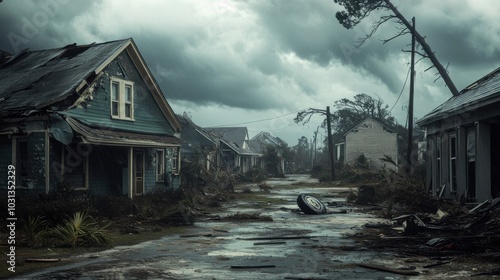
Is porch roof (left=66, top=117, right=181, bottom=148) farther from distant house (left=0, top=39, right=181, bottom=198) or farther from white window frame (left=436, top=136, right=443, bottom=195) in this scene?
white window frame (left=436, top=136, right=443, bottom=195)

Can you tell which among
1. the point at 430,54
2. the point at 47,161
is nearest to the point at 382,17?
the point at 430,54

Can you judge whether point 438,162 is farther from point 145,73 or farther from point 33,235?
point 33,235

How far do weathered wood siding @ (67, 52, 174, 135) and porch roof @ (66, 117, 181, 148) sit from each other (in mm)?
397

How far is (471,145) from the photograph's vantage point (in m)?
16.0

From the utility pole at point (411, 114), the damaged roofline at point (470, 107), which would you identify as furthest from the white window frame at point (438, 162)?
the utility pole at point (411, 114)

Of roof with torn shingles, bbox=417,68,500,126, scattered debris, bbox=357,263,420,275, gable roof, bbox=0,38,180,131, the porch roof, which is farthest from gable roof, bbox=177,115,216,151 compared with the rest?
scattered debris, bbox=357,263,420,275

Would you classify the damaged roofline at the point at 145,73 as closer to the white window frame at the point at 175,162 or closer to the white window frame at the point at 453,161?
the white window frame at the point at 175,162

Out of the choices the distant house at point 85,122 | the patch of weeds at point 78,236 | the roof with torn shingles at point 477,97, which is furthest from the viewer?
the distant house at point 85,122

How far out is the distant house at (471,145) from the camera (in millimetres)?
14547

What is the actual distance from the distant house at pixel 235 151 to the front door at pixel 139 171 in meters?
28.5

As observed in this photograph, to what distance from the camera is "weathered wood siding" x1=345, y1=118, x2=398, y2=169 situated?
5591 centimetres

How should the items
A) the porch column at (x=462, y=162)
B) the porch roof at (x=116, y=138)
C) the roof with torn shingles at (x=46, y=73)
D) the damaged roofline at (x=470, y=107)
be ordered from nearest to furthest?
the damaged roofline at (x=470, y=107) → the porch column at (x=462, y=162) → the porch roof at (x=116, y=138) → the roof with torn shingles at (x=46, y=73)

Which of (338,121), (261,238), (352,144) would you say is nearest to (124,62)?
(261,238)

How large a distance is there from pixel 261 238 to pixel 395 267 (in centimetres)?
457
